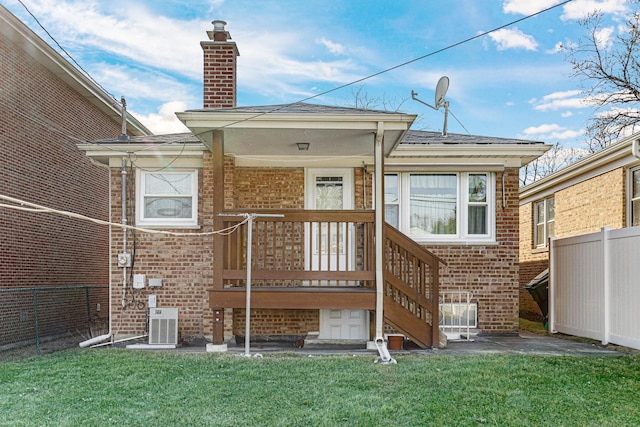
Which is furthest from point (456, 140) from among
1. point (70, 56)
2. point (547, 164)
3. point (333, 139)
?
point (547, 164)

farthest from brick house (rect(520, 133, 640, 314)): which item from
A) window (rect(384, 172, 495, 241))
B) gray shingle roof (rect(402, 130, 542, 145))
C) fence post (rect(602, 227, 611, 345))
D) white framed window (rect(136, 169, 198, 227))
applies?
white framed window (rect(136, 169, 198, 227))

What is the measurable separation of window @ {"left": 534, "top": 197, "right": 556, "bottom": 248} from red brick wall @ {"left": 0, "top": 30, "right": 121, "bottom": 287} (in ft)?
37.1

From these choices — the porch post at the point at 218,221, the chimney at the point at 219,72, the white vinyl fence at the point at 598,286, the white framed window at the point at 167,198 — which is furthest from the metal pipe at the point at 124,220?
the white vinyl fence at the point at 598,286

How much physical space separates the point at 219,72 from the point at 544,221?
373 inches

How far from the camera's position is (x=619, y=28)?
16.9m

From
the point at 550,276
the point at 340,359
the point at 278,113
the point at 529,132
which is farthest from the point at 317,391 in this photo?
the point at 529,132

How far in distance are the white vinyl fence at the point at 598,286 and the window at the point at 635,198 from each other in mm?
1894

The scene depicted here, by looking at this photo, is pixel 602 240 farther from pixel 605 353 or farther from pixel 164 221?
pixel 164 221

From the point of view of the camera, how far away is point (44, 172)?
1169 cm

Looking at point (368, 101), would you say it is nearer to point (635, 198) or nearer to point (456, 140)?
point (635, 198)

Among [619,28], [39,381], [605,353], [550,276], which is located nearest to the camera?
[39,381]

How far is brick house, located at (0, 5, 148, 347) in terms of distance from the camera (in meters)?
10.4

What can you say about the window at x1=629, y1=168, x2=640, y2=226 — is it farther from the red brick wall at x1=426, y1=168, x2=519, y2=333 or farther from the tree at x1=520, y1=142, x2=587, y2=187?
the tree at x1=520, y1=142, x2=587, y2=187

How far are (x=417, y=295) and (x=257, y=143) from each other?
3.28 meters
